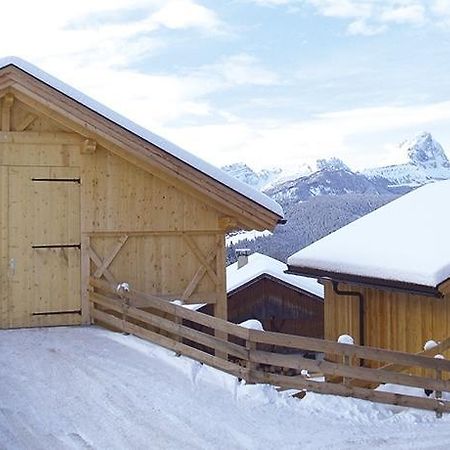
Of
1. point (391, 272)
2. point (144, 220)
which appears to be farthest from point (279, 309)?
point (391, 272)

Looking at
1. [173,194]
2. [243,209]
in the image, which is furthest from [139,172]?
[243,209]

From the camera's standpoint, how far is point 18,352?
372 inches

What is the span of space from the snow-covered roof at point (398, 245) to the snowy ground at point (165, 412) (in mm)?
3309

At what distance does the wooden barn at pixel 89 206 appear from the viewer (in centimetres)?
1125

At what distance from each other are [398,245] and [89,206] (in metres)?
5.69

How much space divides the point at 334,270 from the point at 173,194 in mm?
3461

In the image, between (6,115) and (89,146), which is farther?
(89,146)

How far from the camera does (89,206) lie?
38.3 feet

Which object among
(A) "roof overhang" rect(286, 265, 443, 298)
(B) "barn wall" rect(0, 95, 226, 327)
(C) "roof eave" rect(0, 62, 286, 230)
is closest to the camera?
(A) "roof overhang" rect(286, 265, 443, 298)

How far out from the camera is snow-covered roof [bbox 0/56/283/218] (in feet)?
36.2

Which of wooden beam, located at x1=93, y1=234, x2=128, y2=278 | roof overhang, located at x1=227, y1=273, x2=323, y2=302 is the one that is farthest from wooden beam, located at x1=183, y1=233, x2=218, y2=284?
roof overhang, located at x1=227, y1=273, x2=323, y2=302

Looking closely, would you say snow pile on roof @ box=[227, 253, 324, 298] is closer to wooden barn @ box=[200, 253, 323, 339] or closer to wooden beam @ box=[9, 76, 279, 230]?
wooden barn @ box=[200, 253, 323, 339]

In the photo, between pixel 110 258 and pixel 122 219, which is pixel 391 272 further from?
pixel 110 258

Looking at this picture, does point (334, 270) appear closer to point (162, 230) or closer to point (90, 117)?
point (162, 230)
